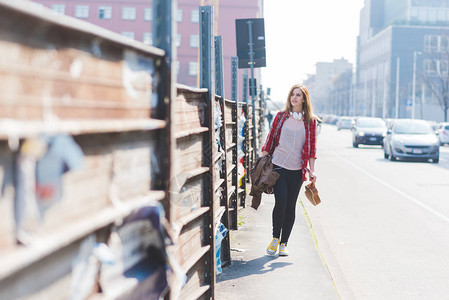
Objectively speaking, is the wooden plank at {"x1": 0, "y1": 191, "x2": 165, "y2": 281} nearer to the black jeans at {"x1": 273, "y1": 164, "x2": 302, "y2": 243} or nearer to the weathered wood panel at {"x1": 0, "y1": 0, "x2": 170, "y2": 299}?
the weathered wood panel at {"x1": 0, "y1": 0, "x2": 170, "y2": 299}

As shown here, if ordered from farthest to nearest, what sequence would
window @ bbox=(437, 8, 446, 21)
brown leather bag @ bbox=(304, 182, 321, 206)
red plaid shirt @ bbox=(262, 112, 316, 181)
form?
1. window @ bbox=(437, 8, 446, 21)
2. brown leather bag @ bbox=(304, 182, 321, 206)
3. red plaid shirt @ bbox=(262, 112, 316, 181)

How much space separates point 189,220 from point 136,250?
4.15 feet

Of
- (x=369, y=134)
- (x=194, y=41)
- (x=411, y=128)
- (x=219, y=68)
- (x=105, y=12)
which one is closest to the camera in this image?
(x=219, y=68)

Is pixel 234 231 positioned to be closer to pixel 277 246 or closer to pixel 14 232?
pixel 277 246

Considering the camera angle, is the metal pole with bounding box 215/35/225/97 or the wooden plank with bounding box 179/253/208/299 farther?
the metal pole with bounding box 215/35/225/97

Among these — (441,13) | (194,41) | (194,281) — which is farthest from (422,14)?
(194,281)

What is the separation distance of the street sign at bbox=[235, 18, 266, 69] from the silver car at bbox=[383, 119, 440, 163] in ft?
34.2

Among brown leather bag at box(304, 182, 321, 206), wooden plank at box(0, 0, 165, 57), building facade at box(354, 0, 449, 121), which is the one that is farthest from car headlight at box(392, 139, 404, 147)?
building facade at box(354, 0, 449, 121)

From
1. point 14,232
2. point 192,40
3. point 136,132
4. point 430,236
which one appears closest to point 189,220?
point 136,132

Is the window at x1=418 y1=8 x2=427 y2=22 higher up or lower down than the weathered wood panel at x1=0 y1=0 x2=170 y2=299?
higher up

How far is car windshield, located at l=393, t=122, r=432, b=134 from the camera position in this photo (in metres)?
24.5

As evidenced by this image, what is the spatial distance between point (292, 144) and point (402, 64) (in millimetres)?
96397

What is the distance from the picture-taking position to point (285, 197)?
21.7 ft

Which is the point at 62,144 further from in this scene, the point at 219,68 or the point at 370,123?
the point at 370,123
